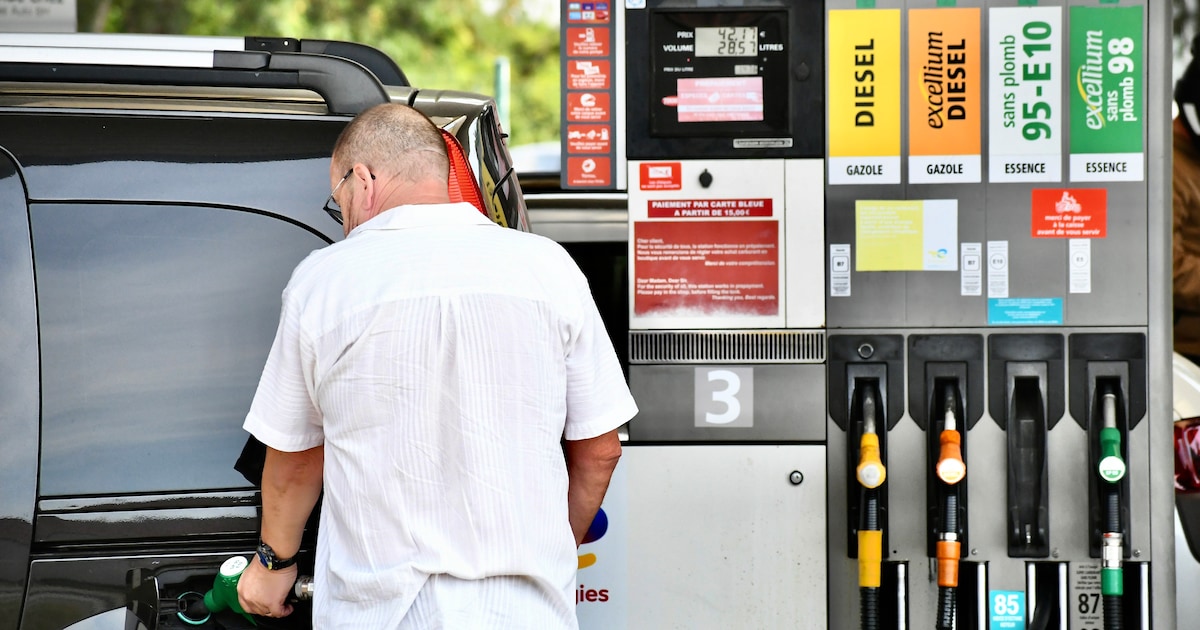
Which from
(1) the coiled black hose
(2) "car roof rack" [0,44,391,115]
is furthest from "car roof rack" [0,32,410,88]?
(1) the coiled black hose

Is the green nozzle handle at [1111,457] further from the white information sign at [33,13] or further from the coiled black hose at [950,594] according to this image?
the white information sign at [33,13]

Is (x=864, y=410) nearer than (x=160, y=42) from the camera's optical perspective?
No

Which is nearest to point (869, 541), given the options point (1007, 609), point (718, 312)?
point (1007, 609)

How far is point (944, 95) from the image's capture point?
3.31 m

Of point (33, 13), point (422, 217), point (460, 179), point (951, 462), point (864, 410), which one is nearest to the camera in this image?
point (422, 217)

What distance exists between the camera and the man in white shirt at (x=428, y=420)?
204 cm

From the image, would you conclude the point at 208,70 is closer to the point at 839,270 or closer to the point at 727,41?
the point at 727,41

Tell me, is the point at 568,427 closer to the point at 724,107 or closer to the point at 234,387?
the point at 234,387

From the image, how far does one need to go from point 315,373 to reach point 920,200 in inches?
72.4

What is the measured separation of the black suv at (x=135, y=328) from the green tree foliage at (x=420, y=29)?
808cm

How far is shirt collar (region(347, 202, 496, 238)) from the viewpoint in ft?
7.15

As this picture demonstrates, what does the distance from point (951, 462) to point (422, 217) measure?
1596 mm

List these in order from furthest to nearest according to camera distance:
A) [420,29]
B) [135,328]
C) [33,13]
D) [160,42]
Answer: [420,29], [33,13], [160,42], [135,328]

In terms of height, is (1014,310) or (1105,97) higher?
Answer: (1105,97)
